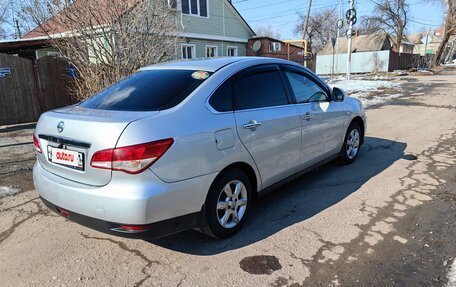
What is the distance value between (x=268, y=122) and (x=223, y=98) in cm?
60

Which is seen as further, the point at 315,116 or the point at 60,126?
the point at 315,116

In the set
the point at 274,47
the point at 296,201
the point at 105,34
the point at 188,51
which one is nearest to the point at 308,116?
the point at 296,201

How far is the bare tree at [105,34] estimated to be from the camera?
8.74m

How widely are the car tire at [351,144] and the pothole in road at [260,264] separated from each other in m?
2.74

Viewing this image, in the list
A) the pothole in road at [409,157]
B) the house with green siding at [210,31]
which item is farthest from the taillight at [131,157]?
the house with green siding at [210,31]

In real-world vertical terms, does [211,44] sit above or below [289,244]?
above

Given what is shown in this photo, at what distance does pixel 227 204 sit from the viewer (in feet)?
11.0

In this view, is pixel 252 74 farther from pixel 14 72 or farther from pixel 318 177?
pixel 14 72

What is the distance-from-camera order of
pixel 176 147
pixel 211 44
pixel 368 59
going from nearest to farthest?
pixel 176 147 → pixel 211 44 → pixel 368 59

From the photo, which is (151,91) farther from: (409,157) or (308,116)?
(409,157)

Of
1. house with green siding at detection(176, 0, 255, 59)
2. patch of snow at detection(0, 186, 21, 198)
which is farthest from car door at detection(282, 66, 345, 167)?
house with green siding at detection(176, 0, 255, 59)

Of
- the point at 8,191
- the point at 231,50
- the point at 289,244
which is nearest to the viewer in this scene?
the point at 289,244

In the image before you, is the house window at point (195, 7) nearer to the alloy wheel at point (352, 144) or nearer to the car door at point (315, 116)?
the alloy wheel at point (352, 144)

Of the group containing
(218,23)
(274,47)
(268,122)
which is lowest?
(268,122)
